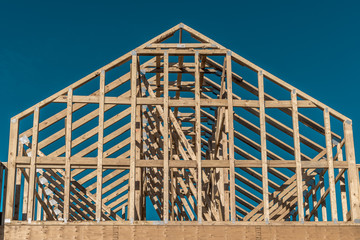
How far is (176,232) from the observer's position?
14641mm

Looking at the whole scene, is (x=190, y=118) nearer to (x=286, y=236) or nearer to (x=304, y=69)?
(x=286, y=236)

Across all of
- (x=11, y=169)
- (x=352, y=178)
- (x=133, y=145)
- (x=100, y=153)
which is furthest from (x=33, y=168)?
(x=352, y=178)

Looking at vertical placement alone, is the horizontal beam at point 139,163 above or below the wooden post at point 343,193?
above

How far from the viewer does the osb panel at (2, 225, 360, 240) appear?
14.5 m

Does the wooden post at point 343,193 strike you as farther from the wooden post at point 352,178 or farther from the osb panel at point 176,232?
the osb panel at point 176,232

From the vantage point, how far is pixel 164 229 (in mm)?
14656

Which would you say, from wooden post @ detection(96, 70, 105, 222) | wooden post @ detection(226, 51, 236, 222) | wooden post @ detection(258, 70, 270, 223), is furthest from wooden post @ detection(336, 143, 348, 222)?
wooden post @ detection(96, 70, 105, 222)

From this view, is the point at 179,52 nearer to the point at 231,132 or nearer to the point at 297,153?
the point at 231,132

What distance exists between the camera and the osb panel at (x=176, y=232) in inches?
572

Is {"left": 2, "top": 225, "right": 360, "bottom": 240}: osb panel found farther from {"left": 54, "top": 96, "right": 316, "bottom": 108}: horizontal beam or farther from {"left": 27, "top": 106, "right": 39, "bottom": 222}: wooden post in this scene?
{"left": 54, "top": 96, "right": 316, "bottom": 108}: horizontal beam

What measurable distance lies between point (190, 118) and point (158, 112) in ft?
12.0

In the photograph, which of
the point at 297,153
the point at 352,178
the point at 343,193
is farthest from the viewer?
the point at 343,193

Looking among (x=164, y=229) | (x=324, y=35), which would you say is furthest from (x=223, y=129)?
(x=324, y=35)

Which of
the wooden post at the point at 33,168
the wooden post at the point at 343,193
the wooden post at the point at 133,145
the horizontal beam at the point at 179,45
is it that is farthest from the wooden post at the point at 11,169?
the wooden post at the point at 343,193
